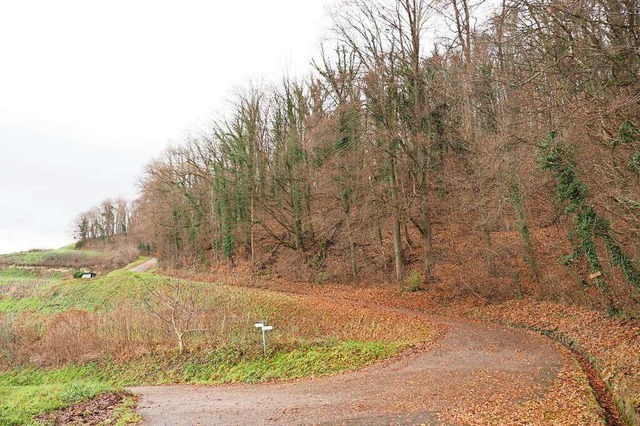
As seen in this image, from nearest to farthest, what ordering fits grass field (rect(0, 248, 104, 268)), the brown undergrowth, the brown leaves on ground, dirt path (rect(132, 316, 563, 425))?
dirt path (rect(132, 316, 563, 425)), the brown leaves on ground, the brown undergrowth, grass field (rect(0, 248, 104, 268))

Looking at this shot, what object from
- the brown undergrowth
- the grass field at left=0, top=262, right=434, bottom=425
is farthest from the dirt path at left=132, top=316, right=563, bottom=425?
the grass field at left=0, top=262, right=434, bottom=425

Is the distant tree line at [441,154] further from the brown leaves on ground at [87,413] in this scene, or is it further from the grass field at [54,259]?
the grass field at [54,259]

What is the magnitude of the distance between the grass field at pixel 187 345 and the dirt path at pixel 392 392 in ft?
3.89

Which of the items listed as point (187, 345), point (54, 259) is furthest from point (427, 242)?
point (54, 259)

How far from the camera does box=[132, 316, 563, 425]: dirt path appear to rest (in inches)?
300

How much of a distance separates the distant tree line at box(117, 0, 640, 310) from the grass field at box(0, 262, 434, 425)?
5.98 meters

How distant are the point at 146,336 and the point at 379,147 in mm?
13496

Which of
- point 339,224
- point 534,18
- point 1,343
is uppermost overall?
point 534,18

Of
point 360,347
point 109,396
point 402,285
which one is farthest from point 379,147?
point 109,396

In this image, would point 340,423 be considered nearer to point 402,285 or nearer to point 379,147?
point 402,285

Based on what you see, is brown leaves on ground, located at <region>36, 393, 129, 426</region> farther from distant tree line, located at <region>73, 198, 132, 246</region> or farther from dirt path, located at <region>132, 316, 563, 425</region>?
distant tree line, located at <region>73, 198, 132, 246</region>

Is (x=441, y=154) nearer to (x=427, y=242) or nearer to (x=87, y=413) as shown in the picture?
(x=427, y=242)

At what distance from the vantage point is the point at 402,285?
66.9 feet

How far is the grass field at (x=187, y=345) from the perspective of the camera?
38.9 ft
